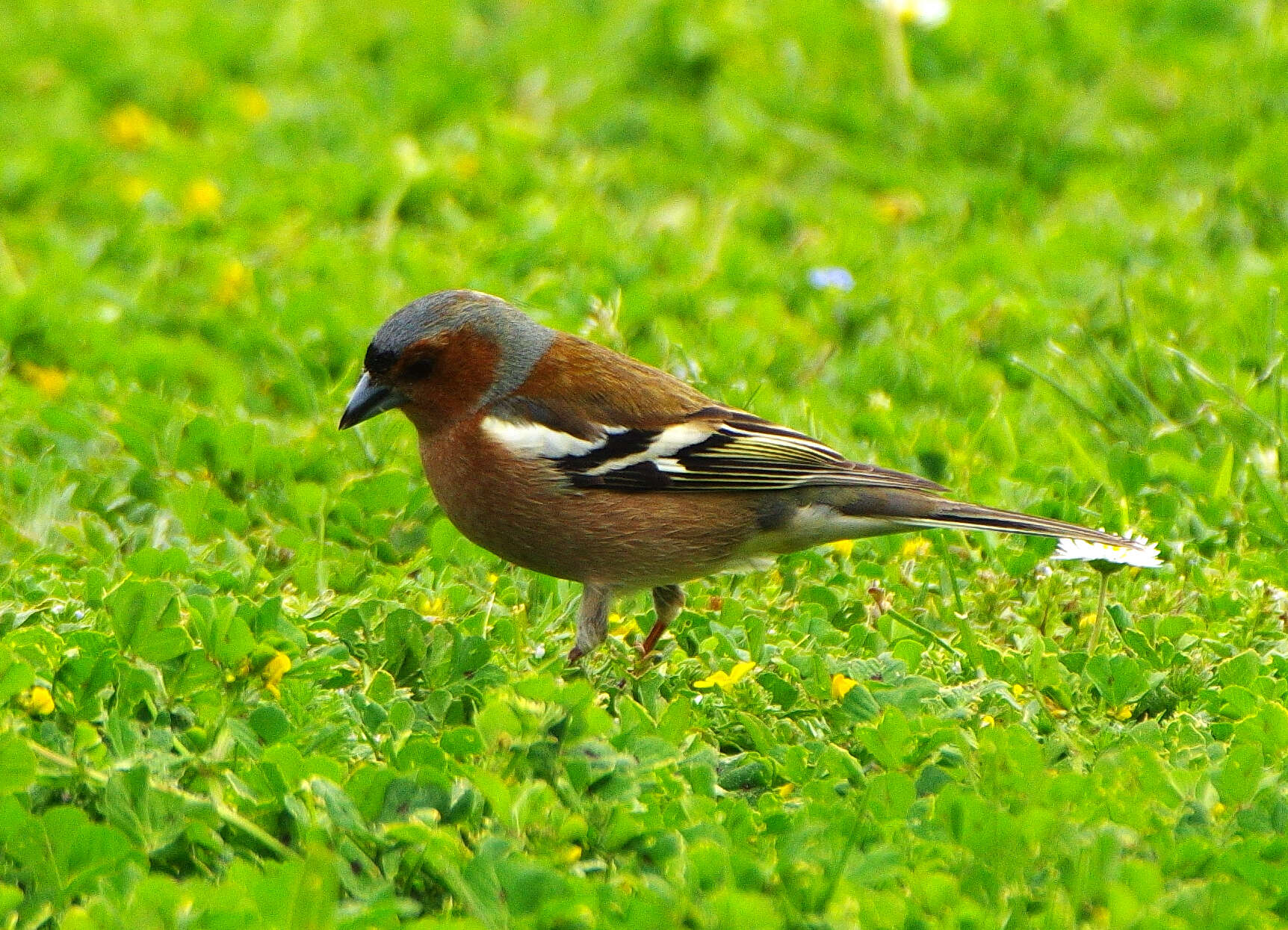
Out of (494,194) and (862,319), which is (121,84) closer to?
→ (494,194)

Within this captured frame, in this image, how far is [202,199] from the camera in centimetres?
812

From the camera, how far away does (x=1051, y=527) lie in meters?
4.72

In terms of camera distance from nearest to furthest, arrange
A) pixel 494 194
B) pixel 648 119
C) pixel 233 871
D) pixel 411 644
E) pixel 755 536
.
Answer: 1. pixel 233 871
2. pixel 411 644
3. pixel 755 536
4. pixel 494 194
5. pixel 648 119

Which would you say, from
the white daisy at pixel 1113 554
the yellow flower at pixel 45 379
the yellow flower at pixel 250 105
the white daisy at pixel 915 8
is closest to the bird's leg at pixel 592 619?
the white daisy at pixel 1113 554

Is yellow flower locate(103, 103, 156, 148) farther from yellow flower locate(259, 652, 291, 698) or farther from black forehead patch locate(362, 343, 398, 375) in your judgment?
yellow flower locate(259, 652, 291, 698)

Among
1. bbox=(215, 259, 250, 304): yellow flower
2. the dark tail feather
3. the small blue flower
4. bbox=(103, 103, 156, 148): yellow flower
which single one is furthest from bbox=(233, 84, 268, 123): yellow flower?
the dark tail feather

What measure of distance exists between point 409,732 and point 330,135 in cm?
525

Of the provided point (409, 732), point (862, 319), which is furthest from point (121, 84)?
point (409, 732)

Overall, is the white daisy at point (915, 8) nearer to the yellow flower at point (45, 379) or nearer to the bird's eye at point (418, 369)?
the yellow flower at point (45, 379)

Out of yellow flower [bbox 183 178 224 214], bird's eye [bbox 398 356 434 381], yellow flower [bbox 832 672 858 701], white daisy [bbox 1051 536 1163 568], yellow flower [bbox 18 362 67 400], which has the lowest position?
yellow flower [bbox 832 672 858 701]

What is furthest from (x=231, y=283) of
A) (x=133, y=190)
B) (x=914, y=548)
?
(x=914, y=548)

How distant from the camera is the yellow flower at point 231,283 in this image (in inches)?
286

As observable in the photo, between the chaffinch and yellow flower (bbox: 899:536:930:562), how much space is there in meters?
0.49

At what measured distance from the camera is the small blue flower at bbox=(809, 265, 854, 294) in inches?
289
